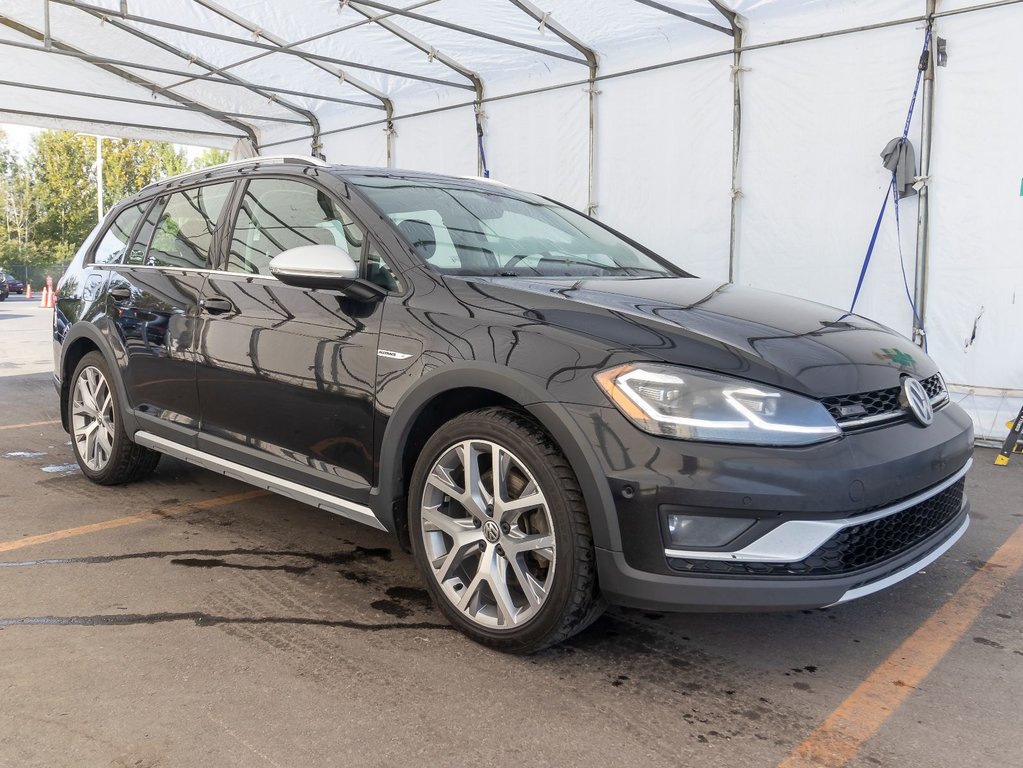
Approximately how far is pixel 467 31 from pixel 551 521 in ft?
24.8

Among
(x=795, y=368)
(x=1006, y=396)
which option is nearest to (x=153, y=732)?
(x=795, y=368)

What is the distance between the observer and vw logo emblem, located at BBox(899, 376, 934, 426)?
258 cm

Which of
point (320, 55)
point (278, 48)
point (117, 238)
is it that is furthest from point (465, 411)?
point (320, 55)

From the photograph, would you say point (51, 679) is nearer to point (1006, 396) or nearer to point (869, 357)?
point (869, 357)

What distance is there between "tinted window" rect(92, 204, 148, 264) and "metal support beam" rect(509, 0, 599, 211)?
495 cm

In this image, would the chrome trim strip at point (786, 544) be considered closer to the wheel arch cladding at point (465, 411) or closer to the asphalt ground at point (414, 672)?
the wheel arch cladding at point (465, 411)

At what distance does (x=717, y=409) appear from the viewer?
2285 mm

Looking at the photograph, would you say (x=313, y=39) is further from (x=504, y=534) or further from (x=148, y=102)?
(x=504, y=534)

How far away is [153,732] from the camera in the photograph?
7.25ft

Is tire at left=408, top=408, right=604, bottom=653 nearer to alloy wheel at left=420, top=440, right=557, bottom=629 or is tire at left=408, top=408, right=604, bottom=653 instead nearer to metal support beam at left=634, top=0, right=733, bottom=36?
alloy wheel at left=420, top=440, right=557, bottom=629

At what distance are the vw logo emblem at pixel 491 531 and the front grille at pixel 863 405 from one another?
101 cm

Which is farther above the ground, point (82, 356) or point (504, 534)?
point (82, 356)

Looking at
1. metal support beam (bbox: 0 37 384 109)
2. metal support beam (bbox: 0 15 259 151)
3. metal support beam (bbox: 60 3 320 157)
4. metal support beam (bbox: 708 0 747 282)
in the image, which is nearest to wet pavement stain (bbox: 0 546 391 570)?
metal support beam (bbox: 708 0 747 282)

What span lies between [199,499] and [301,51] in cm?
749
